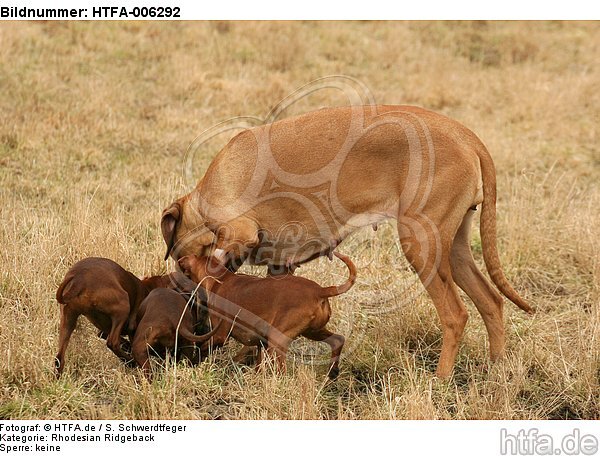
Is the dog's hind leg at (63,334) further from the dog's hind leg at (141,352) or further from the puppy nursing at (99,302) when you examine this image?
the dog's hind leg at (141,352)

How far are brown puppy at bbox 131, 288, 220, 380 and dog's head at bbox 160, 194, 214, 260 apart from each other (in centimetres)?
57

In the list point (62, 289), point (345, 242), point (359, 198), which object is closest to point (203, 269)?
point (62, 289)

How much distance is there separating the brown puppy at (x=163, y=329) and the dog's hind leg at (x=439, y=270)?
1199 millimetres

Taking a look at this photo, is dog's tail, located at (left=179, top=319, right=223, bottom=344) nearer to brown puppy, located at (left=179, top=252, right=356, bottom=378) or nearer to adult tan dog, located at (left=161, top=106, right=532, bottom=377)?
brown puppy, located at (left=179, top=252, right=356, bottom=378)

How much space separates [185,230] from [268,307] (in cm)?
98

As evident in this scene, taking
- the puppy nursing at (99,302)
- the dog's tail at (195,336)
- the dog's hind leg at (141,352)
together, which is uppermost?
the puppy nursing at (99,302)

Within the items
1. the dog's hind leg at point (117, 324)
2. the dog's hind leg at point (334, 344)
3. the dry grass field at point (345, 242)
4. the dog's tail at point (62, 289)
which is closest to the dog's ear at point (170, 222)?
the dry grass field at point (345, 242)

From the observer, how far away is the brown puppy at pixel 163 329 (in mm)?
4676

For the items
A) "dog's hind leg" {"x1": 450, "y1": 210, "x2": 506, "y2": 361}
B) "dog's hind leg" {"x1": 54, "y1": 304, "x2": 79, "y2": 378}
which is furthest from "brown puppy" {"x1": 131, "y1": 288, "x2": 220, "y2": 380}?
"dog's hind leg" {"x1": 450, "y1": 210, "x2": 506, "y2": 361}

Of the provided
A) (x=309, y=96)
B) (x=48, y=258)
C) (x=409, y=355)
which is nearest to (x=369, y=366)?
(x=409, y=355)

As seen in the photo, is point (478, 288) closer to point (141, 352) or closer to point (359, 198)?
point (359, 198)

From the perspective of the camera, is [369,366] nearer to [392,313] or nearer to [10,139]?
[392,313]

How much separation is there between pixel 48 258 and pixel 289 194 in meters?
1.66

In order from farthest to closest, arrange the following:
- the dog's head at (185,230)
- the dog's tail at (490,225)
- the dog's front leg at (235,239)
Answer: the dog's head at (185,230)
the dog's front leg at (235,239)
the dog's tail at (490,225)
